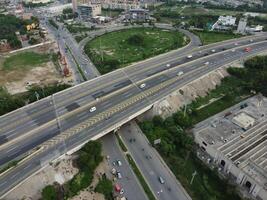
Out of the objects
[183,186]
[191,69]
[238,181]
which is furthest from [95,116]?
[191,69]

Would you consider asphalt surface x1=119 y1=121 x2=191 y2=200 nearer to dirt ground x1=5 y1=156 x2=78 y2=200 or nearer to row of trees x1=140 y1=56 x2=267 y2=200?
row of trees x1=140 y1=56 x2=267 y2=200

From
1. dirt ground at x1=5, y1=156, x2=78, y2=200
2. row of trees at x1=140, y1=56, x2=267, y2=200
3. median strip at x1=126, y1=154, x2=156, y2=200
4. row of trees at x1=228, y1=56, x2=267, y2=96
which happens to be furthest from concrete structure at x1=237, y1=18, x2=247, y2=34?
dirt ground at x1=5, y1=156, x2=78, y2=200

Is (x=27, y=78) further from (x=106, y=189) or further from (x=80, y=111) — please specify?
(x=106, y=189)

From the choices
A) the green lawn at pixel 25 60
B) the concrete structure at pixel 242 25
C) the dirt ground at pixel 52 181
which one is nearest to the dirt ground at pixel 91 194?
the dirt ground at pixel 52 181

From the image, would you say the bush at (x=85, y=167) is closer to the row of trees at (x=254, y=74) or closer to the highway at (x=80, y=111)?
the highway at (x=80, y=111)

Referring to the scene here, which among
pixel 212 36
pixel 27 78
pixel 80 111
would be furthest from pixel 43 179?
pixel 212 36

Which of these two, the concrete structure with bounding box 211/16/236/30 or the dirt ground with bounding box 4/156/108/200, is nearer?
the dirt ground with bounding box 4/156/108/200
